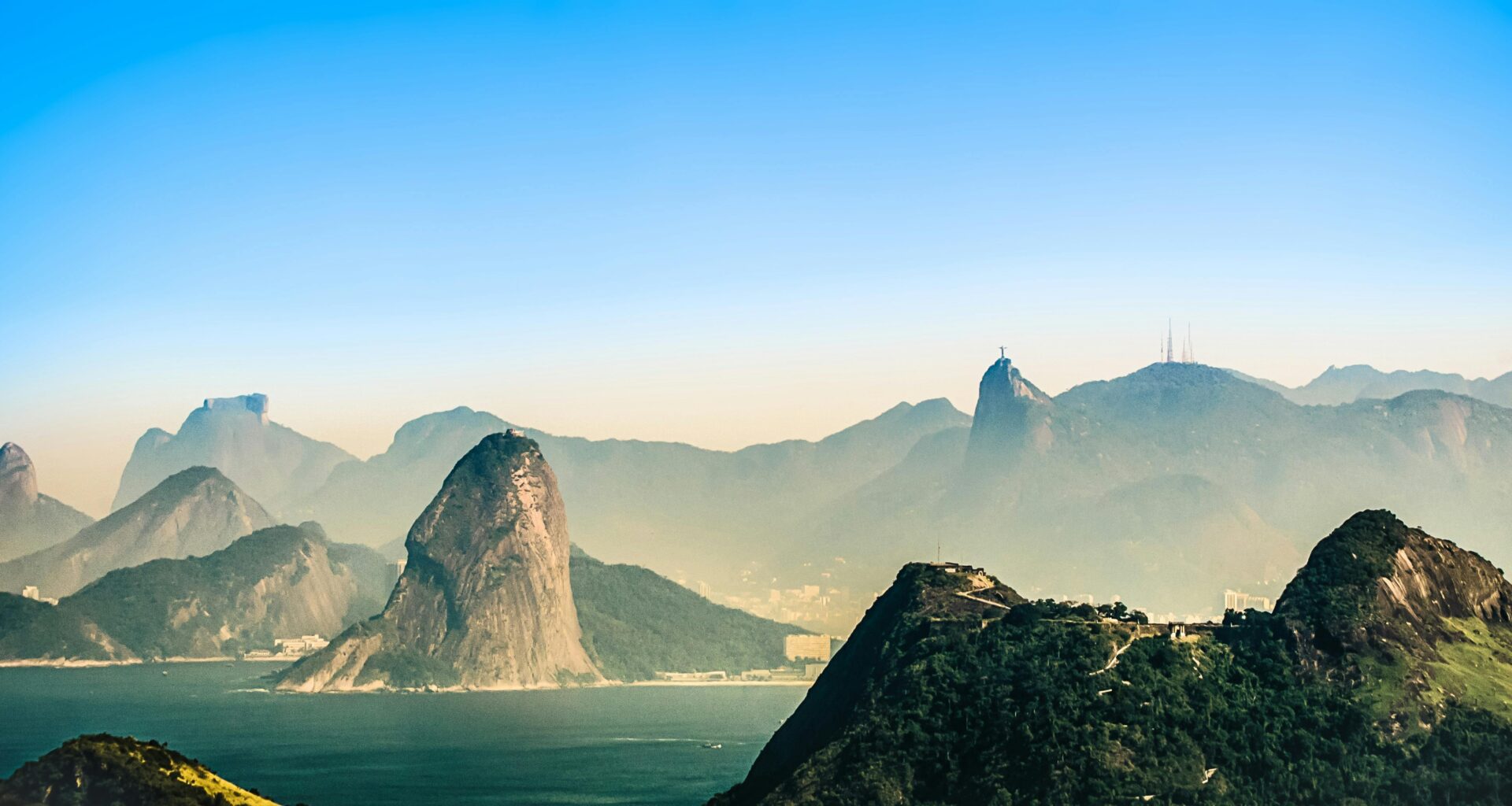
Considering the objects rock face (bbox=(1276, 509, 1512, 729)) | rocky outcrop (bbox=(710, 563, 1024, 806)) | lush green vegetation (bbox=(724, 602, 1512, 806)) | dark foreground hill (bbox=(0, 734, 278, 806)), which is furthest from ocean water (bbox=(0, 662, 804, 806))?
rock face (bbox=(1276, 509, 1512, 729))

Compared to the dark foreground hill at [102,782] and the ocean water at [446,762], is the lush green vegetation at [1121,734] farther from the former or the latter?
the ocean water at [446,762]

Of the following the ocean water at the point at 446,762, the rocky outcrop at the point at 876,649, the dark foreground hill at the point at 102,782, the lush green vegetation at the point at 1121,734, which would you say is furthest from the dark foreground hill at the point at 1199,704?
the ocean water at the point at 446,762

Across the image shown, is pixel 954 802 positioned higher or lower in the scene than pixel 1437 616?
lower

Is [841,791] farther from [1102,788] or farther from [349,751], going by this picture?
[349,751]

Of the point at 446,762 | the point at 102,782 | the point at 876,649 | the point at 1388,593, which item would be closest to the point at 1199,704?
the point at 1388,593

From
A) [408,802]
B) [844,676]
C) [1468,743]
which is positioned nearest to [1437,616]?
[1468,743]

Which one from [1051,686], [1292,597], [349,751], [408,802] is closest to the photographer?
[1051,686]

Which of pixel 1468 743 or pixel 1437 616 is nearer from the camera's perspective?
pixel 1468 743

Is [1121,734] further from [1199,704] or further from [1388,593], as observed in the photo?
[1388,593]

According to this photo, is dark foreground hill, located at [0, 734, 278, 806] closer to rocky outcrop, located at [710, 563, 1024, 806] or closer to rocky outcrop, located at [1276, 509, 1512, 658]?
rocky outcrop, located at [710, 563, 1024, 806]
